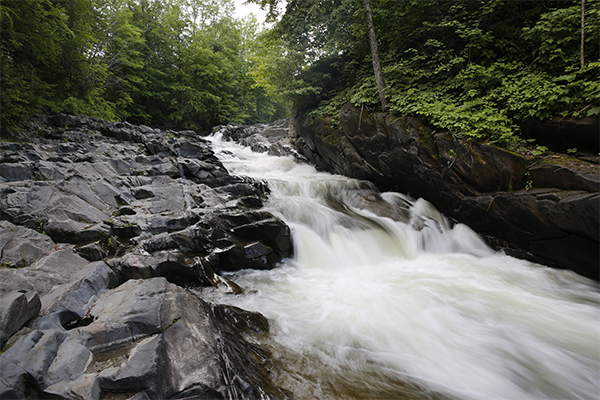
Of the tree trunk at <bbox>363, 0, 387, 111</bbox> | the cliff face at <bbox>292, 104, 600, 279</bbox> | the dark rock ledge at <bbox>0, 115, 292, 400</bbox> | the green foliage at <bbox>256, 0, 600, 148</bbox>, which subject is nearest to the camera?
the dark rock ledge at <bbox>0, 115, 292, 400</bbox>

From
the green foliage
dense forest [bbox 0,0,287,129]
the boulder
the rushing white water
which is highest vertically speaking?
dense forest [bbox 0,0,287,129]

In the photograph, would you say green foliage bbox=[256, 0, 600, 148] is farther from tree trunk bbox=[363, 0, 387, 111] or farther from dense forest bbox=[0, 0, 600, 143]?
tree trunk bbox=[363, 0, 387, 111]

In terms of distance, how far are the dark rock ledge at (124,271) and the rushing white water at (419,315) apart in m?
0.57

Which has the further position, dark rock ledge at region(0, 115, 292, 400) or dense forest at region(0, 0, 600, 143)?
dense forest at region(0, 0, 600, 143)

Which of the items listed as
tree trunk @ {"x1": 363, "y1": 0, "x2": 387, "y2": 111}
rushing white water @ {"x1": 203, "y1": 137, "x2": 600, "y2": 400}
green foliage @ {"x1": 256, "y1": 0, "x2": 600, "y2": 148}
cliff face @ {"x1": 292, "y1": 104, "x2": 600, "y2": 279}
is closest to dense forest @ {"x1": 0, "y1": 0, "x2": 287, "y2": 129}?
green foliage @ {"x1": 256, "y1": 0, "x2": 600, "y2": 148}

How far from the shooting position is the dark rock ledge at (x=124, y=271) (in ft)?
6.06

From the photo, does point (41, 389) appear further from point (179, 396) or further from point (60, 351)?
point (179, 396)

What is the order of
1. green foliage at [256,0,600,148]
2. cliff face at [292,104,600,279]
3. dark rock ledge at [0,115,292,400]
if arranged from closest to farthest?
dark rock ledge at [0,115,292,400], cliff face at [292,104,600,279], green foliage at [256,0,600,148]

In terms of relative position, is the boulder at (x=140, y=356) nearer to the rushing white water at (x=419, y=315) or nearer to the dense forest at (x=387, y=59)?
the rushing white water at (x=419, y=315)

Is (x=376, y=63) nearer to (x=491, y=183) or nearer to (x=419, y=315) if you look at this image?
(x=491, y=183)

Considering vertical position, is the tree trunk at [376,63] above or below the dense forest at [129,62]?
below

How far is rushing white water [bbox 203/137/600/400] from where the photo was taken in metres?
2.76

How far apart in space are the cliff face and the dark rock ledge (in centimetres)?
414

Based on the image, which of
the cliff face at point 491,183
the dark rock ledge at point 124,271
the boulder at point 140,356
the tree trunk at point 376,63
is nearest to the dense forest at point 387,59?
the tree trunk at point 376,63
